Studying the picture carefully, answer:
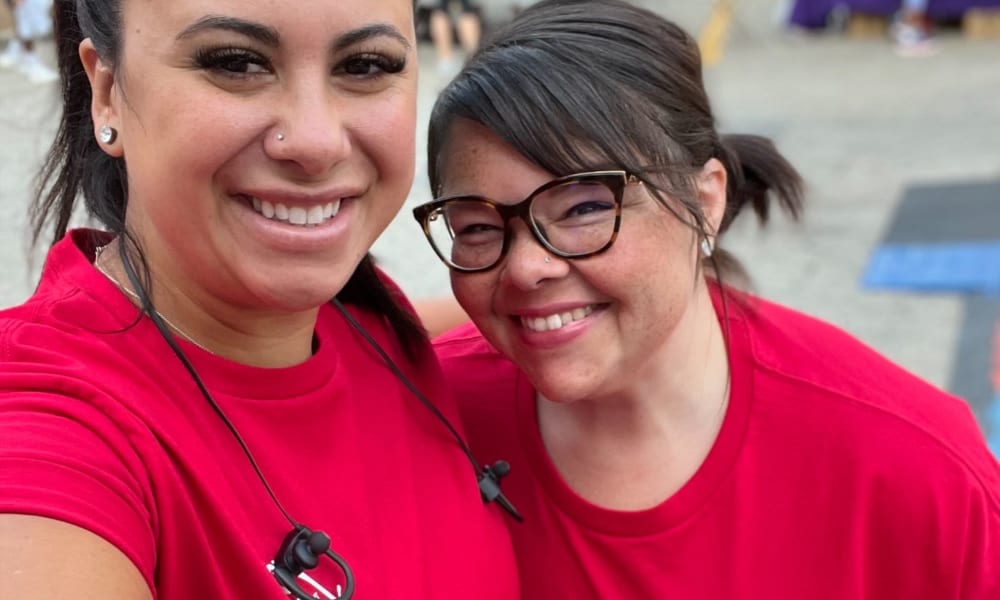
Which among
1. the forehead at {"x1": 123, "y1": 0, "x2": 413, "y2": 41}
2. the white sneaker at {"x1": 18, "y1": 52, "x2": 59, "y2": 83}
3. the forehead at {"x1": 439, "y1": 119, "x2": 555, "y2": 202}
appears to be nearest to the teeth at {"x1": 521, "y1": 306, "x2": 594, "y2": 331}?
the forehead at {"x1": 439, "y1": 119, "x2": 555, "y2": 202}

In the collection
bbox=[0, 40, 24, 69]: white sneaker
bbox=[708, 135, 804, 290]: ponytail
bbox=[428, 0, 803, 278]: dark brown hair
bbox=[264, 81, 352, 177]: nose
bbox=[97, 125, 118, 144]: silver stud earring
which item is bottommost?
bbox=[708, 135, 804, 290]: ponytail

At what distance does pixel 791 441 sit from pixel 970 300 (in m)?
4.39

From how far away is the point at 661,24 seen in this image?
2.11 metres

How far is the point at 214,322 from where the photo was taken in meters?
1.65

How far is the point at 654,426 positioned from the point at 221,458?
36.3 inches

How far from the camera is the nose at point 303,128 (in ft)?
4.82

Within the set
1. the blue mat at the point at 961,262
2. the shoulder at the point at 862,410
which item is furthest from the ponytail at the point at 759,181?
the blue mat at the point at 961,262

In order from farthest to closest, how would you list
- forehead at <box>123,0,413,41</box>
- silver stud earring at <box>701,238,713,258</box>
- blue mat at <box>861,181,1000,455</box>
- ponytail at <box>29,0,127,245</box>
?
blue mat at <box>861,181,1000,455</box> < silver stud earring at <box>701,238,713,258</box> < ponytail at <box>29,0,127,245</box> < forehead at <box>123,0,413,41</box>

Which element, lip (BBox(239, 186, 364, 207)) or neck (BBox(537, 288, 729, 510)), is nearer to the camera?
lip (BBox(239, 186, 364, 207))

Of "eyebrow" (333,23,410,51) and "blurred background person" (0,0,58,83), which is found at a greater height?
"eyebrow" (333,23,410,51)

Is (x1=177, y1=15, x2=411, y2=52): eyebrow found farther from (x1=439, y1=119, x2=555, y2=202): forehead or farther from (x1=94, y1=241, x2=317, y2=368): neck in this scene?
(x1=439, y1=119, x2=555, y2=202): forehead

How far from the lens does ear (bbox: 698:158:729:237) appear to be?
2127 millimetres

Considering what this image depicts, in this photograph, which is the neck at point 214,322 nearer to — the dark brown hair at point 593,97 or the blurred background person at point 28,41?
the dark brown hair at point 593,97

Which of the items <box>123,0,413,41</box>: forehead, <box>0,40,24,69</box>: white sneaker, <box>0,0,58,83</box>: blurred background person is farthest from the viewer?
<box>0,40,24,69</box>: white sneaker
